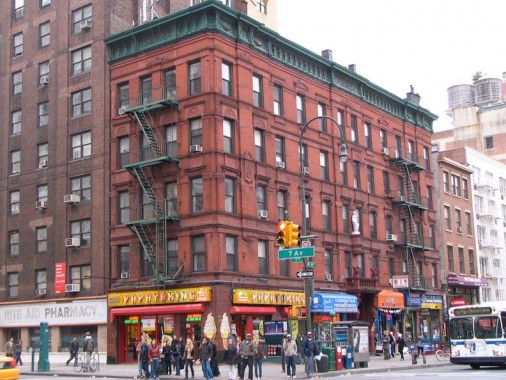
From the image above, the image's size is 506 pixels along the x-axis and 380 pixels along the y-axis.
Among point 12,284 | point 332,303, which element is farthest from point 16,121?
point 332,303

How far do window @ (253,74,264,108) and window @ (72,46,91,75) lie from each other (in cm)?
1095

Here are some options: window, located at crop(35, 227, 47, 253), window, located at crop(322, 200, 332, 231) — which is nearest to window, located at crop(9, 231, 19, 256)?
window, located at crop(35, 227, 47, 253)

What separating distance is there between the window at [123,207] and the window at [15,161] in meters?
10.3

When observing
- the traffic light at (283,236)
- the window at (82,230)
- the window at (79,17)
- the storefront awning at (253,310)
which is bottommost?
the storefront awning at (253,310)

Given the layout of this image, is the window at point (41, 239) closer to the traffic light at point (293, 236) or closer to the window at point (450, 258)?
the traffic light at point (293, 236)

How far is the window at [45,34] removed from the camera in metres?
50.7

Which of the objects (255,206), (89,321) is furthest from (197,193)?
(89,321)

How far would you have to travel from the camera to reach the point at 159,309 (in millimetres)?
40750

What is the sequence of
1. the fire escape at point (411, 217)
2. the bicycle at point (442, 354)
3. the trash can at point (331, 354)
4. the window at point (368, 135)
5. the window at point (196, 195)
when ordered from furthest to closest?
1. the fire escape at point (411, 217)
2. the window at point (368, 135)
3. the bicycle at point (442, 354)
4. the window at point (196, 195)
5. the trash can at point (331, 354)

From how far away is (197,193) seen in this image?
41.0 meters

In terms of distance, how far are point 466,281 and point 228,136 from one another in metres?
32.8

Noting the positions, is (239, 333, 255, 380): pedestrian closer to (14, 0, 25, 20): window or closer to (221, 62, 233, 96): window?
(221, 62, 233, 96): window

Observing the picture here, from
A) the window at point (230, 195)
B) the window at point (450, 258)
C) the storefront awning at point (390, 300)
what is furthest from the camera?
the window at point (450, 258)

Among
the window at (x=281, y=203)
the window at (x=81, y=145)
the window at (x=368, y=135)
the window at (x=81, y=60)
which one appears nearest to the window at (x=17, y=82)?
the window at (x=81, y=60)
